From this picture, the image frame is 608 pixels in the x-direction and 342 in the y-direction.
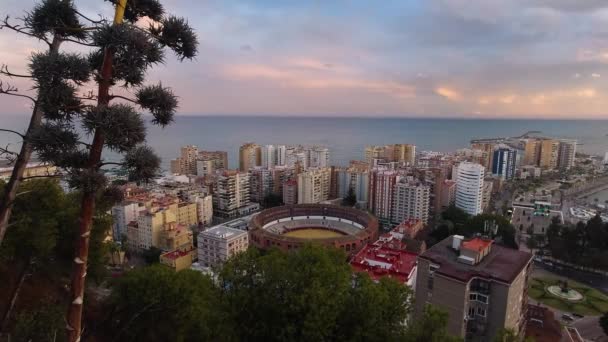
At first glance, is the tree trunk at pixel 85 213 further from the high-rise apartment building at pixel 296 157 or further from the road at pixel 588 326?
the high-rise apartment building at pixel 296 157

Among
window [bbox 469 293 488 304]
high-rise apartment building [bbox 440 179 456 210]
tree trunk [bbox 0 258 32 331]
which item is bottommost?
high-rise apartment building [bbox 440 179 456 210]

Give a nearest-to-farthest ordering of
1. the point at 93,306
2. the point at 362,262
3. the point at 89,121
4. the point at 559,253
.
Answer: the point at 89,121, the point at 93,306, the point at 362,262, the point at 559,253

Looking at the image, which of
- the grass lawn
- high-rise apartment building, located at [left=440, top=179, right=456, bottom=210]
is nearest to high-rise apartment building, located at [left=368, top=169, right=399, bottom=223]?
high-rise apartment building, located at [left=440, top=179, right=456, bottom=210]

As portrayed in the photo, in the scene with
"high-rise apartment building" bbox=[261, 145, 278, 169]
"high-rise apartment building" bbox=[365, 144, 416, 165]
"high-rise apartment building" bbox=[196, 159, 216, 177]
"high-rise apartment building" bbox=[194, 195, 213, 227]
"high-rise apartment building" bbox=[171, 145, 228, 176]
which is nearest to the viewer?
"high-rise apartment building" bbox=[194, 195, 213, 227]

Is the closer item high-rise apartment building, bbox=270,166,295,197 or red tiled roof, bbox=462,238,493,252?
red tiled roof, bbox=462,238,493,252

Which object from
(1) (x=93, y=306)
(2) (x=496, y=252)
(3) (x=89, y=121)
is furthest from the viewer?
(2) (x=496, y=252)

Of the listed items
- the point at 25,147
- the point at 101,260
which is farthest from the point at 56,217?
the point at 25,147

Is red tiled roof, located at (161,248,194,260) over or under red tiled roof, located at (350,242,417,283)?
under

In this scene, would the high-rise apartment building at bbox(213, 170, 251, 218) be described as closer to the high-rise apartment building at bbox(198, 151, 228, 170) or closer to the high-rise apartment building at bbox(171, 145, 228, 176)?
Answer: the high-rise apartment building at bbox(171, 145, 228, 176)

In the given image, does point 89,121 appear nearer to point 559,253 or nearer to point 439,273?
point 439,273
